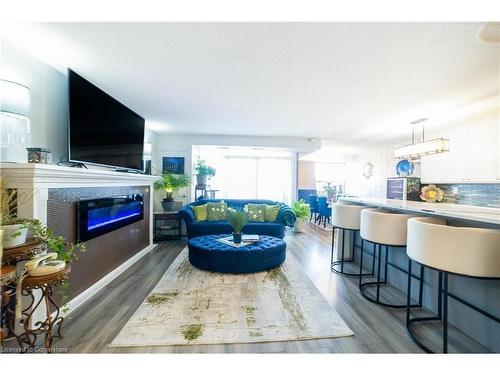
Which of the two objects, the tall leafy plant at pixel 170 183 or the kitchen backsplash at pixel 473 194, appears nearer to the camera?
the kitchen backsplash at pixel 473 194

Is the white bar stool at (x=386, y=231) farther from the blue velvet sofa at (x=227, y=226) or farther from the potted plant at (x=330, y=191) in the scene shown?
the potted plant at (x=330, y=191)

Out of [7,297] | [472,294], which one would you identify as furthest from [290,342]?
[7,297]

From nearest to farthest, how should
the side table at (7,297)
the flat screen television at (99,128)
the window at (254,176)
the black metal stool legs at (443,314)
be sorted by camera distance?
the side table at (7,297), the black metal stool legs at (443,314), the flat screen television at (99,128), the window at (254,176)

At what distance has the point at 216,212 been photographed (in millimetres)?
4562

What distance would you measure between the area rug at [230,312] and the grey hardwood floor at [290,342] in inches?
2.6

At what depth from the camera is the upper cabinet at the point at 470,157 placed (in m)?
3.72

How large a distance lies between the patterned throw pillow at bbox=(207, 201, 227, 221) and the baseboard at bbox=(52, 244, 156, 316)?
1448 mm

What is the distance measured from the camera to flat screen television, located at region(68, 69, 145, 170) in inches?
88.4

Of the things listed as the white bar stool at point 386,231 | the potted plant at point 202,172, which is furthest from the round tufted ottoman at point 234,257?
the potted plant at point 202,172

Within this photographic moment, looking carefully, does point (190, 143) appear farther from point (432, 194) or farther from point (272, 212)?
point (432, 194)

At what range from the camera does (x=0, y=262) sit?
1.29 meters

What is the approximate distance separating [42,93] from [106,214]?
55.0 inches

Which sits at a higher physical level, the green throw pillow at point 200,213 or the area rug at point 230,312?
the green throw pillow at point 200,213

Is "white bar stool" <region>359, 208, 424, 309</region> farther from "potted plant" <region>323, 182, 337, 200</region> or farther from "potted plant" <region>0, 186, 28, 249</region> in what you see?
"potted plant" <region>323, 182, 337, 200</region>
